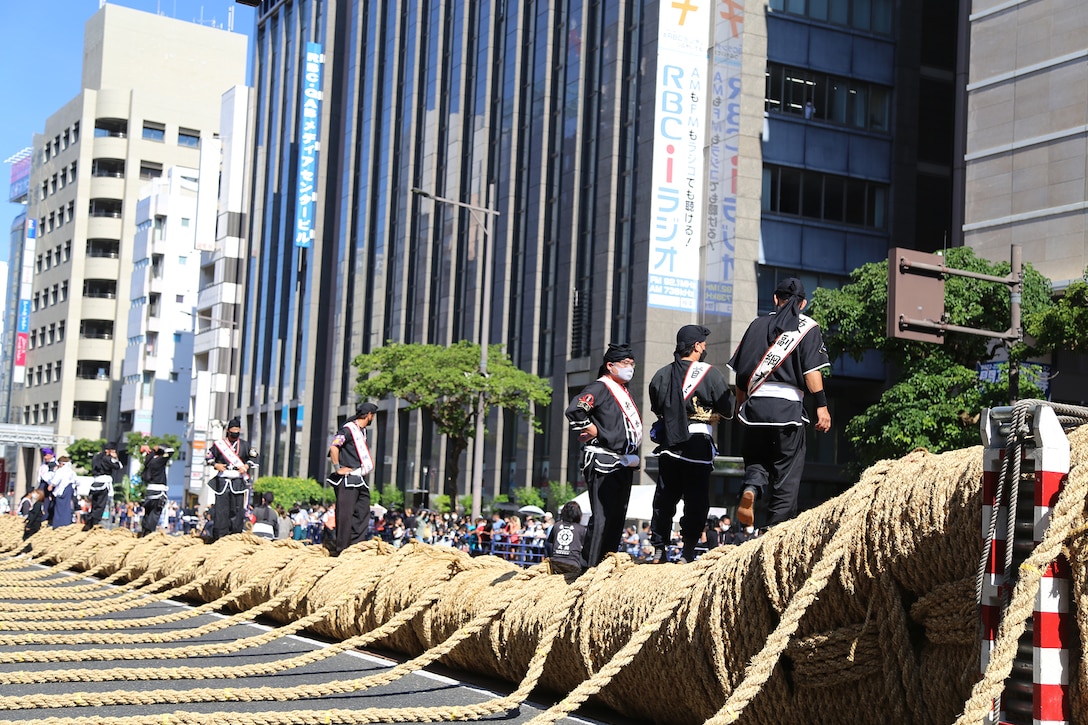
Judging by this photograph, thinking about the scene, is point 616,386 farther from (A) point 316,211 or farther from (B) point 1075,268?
(A) point 316,211

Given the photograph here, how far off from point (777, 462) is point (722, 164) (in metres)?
34.8

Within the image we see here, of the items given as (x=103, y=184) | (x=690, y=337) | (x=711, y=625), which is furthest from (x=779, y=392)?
(x=103, y=184)

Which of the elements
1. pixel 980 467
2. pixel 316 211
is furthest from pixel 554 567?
pixel 316 211

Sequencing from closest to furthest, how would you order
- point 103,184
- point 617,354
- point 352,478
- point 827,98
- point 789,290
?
point 789,290
point 617,354
point 352,478
point 827,98
point 103,184

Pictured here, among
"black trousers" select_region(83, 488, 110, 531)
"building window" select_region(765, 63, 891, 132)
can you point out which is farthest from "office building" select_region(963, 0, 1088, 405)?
"black trousers" select_region(83, 488, 110, 531)

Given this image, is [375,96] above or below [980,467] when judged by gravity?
above

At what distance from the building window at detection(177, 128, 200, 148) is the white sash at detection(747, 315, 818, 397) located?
361 feet

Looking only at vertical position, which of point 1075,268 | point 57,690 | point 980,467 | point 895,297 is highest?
point 1075,268

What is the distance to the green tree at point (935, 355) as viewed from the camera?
92.9 feet

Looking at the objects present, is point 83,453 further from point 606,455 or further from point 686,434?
point 686,434

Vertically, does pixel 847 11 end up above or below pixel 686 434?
above

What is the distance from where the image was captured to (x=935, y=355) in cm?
2908

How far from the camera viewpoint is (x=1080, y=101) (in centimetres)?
3278

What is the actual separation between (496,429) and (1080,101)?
84.5 feet
